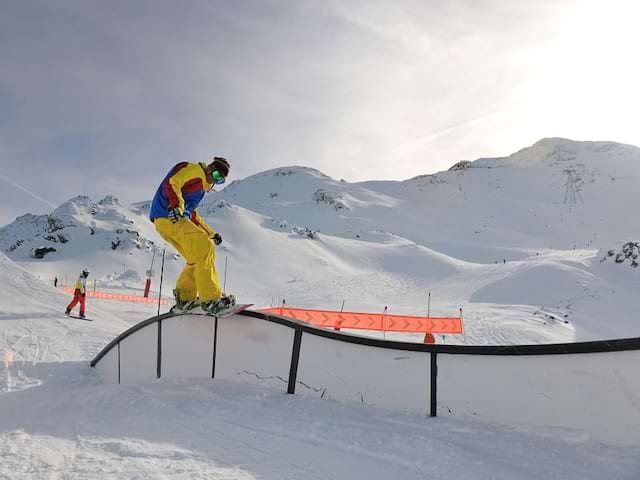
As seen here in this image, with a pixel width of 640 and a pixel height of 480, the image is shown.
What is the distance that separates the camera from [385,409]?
344cm

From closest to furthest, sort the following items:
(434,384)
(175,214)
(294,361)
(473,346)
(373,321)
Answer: (473,346) < (434,384) < (294,361) < (175,214) < (373,321)

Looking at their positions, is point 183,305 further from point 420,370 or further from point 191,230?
point 420,370

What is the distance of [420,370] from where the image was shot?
3.38 metres

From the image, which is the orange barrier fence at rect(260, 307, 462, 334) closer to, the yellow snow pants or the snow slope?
the yellow snow pants

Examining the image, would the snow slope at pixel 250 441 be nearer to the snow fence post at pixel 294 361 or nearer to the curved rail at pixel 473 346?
the snow fence post at pixel 294 361

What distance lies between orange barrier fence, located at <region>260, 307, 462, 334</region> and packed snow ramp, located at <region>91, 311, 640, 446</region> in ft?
22.3

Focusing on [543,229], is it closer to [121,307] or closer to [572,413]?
[121,307]

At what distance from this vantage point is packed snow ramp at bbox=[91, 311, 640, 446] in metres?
2.71

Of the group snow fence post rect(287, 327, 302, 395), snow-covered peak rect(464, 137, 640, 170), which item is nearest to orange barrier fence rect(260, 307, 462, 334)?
snow fence post rect(287, 327, 302, 395)

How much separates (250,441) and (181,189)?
2.70m

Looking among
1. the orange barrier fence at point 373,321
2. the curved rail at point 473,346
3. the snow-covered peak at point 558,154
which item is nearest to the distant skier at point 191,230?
the curved rail at point 473,346

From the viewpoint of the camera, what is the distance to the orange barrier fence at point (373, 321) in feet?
38.1

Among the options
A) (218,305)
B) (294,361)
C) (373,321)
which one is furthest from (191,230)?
(373,321)

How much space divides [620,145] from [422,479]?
308 ft
